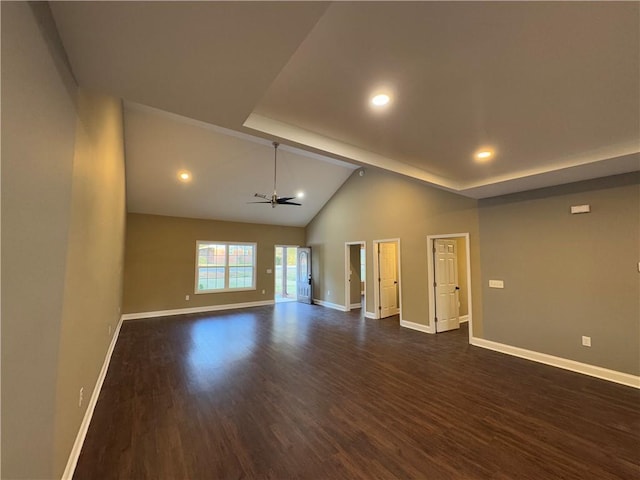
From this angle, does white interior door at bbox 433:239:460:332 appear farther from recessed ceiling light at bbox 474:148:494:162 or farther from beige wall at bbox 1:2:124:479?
beige wall at bbox 1:2:124:479

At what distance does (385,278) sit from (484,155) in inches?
173

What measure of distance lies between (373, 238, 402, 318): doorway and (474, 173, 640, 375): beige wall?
8.01ft

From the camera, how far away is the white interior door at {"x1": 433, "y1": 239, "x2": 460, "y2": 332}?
567 centimetres

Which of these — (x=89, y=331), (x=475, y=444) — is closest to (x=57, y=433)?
(x=89, y=331)

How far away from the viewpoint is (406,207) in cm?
617

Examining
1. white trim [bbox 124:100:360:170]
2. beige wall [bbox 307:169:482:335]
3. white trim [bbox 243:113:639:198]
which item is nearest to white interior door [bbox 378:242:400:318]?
beige wall [bbox 307:169:482:335]

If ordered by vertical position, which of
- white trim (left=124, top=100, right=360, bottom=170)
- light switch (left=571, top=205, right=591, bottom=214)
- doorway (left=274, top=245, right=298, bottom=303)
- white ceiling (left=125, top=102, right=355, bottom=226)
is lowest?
doorway (left=274, top=245, right=298, bottom=303)

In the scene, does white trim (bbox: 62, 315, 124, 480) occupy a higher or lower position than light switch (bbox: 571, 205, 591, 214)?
lower

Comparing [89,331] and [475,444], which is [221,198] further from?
[475,444]

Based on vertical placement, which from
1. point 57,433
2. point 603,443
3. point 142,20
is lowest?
point 603,443

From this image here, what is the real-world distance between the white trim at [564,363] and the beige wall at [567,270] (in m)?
0.07

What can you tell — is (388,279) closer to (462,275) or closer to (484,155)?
(462,275)

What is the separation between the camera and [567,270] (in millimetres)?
3875

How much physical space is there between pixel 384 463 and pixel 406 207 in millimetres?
5008
